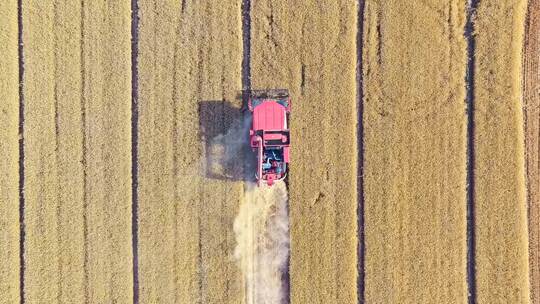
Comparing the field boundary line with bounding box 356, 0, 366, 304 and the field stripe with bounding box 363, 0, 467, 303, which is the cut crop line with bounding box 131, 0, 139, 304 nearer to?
the field boundary line with bounding box 356, 0, 366, 304

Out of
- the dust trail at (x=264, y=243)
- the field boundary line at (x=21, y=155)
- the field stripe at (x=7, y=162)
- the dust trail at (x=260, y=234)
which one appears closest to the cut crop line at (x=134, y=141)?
the dust trail at (x=260, y=234)

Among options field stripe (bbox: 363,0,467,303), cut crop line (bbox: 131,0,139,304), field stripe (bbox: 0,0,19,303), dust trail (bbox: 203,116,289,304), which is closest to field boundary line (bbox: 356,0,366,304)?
field stripe (bbox: 363,0,467,303)

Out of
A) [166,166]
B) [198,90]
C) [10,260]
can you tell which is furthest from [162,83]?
[10,260]

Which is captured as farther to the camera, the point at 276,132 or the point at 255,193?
the point at 255,193

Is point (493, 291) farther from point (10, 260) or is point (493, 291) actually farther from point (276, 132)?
point (10, 260)

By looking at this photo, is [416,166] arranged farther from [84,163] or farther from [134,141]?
[84,163]

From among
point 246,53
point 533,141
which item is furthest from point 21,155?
point 533,141

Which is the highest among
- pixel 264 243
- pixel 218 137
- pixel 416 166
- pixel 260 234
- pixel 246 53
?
pixel 246 53
